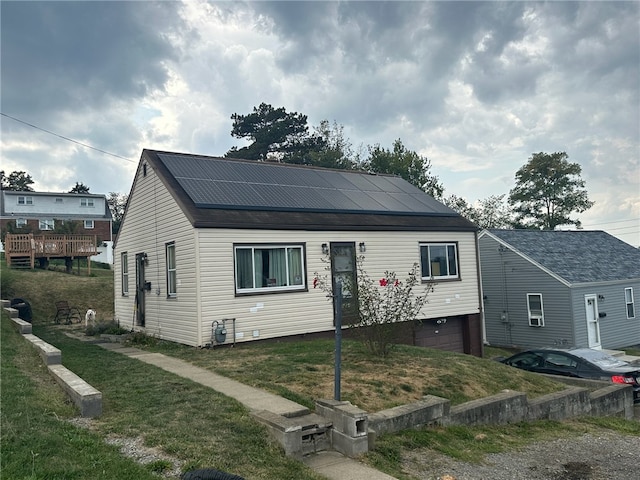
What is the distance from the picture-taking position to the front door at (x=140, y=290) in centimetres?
1532

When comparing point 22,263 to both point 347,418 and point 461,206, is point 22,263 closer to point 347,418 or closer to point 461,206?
point 347,418

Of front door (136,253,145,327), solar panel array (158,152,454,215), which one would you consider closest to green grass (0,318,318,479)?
solar panel array (158,152,454,215)

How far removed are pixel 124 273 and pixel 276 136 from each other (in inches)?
1228

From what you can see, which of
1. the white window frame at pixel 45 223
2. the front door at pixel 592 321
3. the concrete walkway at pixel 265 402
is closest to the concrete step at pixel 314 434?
the concrete walkway at pixel 265 402

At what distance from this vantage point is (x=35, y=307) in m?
20.6

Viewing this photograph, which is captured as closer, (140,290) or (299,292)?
(299,292)

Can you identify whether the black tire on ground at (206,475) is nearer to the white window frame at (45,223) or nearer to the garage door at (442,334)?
the garage door at (442,334)

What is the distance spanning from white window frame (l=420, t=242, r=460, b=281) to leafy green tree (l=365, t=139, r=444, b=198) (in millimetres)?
23817

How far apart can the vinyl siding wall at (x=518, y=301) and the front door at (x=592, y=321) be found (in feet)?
3.95

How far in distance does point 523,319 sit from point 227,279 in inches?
573

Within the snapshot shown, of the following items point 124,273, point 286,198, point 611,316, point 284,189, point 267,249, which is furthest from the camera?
point 611,316

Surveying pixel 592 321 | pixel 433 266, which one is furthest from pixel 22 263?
pixel 592 321

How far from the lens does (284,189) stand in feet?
49.5

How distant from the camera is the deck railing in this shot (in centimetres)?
2569
